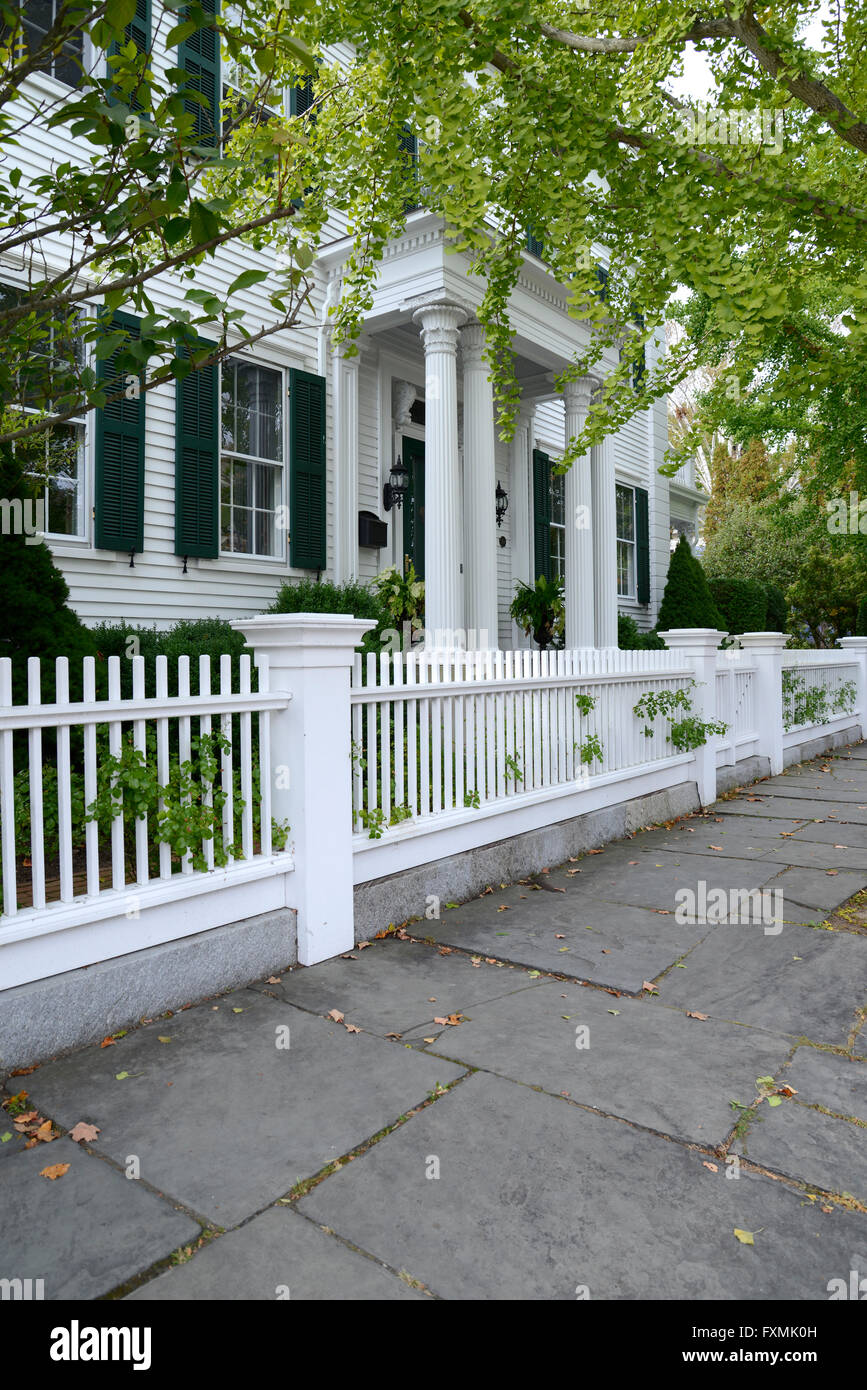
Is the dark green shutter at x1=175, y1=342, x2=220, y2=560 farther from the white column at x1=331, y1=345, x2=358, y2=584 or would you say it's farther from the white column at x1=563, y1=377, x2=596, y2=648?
the white column at x1=563, y1=377, x2=596, y2=648

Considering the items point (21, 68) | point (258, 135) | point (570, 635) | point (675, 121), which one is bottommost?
point (570, 635)

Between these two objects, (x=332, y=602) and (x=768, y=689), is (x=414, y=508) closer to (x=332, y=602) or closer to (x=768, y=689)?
(x=332, y=602)

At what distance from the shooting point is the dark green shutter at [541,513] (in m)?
11.4

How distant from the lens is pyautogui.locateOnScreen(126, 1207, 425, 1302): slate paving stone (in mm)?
1690

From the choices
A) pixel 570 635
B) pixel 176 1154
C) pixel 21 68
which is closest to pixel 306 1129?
pixel 176 1154

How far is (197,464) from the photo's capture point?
7379 mm

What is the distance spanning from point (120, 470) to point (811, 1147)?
6.48 m

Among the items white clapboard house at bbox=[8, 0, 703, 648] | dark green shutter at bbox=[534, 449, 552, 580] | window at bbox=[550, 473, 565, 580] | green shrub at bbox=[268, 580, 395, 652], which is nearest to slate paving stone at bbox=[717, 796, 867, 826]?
white clapboard house at bbox=[8, 0, 703, 648]

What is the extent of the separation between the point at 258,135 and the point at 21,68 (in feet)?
3.34

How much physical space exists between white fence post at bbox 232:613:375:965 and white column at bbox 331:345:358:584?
515cm

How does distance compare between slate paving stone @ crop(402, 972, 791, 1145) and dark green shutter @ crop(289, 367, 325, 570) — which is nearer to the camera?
slate paving stone @ crop(402, 972, 791, 1145)
